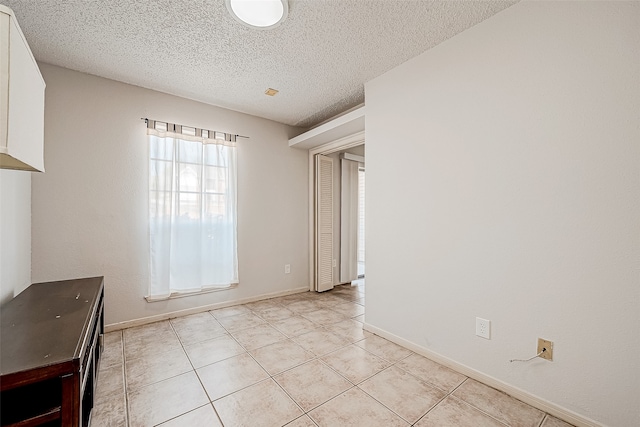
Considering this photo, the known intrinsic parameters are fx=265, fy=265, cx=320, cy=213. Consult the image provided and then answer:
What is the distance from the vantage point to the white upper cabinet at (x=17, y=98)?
86cm

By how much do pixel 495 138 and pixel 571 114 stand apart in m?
0.37

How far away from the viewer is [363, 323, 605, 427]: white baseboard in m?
1.43

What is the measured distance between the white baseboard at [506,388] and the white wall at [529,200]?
0.03 metres

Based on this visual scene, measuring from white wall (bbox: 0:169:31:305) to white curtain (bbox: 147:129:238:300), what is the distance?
0.87m

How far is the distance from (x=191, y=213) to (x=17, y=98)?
84.1 inches

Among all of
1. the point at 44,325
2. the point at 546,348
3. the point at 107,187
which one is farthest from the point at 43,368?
the point at 546,348

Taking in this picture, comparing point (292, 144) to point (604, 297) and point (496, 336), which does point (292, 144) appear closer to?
point (496, 336)

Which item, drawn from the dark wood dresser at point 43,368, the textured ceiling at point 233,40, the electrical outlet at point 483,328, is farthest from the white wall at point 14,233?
the electrical outlet at point 483,328

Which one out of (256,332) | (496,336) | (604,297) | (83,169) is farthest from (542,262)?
(83,169)

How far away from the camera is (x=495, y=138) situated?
5.73 feet

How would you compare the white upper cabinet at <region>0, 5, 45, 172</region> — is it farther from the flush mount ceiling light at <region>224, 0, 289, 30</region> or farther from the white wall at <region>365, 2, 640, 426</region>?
the white wall at <region>365, 2, 640, 426</region>

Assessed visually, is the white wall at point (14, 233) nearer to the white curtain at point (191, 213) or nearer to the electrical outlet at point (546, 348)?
the white curtain at point (191, 213)

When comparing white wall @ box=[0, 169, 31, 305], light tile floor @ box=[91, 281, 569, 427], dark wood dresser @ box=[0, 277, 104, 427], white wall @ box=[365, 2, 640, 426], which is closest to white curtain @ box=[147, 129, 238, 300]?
light tile floor @ box=[91, 281, 569, 427]

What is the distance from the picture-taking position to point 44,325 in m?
1.28
